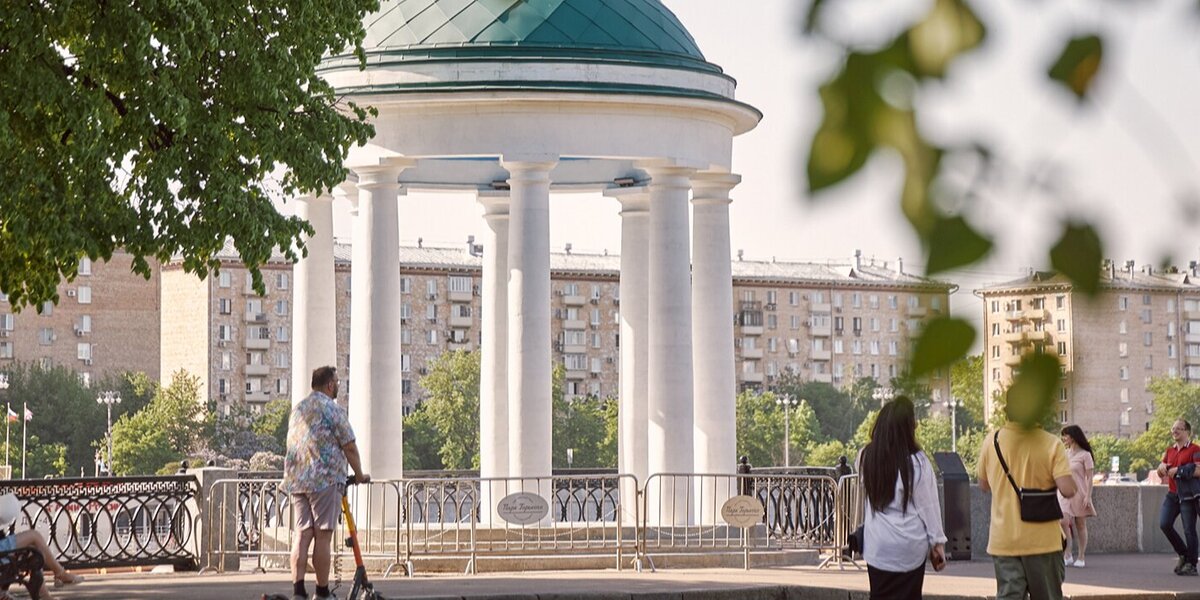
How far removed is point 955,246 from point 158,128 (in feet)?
61.1

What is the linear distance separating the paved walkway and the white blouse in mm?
6706

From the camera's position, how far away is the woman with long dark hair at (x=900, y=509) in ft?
41.4

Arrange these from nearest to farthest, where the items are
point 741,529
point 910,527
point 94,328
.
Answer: point 910,527
point 741,529
point 94,328

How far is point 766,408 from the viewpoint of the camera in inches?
6890

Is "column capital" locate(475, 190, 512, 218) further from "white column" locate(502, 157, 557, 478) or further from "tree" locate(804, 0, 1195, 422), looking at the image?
"tree" locate(804, 0, 1195, 422)

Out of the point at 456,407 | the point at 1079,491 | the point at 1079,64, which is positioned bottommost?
the point at 1079,491

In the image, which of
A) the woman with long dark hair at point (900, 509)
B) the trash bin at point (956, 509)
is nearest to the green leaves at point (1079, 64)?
the woman with long dark hair at point (900, 509)

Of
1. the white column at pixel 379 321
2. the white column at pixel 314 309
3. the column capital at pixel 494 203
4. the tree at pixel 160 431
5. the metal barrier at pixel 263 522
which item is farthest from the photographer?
the tree at pixel 160 431

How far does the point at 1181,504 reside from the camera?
2528 centimetres

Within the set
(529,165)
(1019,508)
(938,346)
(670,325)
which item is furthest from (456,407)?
(938,346)

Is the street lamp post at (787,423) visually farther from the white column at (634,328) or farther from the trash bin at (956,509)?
the trash bin at (956,509)

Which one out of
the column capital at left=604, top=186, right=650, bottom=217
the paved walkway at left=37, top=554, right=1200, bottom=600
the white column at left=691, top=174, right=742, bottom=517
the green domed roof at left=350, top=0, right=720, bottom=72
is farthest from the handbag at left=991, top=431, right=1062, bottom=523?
the column capital at left=604, top=186, right=650, bottom=217

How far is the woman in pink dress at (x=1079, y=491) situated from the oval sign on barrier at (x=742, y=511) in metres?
3.76

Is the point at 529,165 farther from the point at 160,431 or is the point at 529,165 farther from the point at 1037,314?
the point at 160,431
